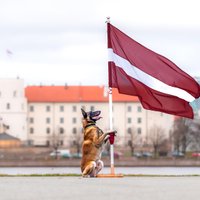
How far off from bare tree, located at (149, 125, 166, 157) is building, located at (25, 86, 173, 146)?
5548 mm

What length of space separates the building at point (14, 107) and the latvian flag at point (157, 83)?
120301 mm

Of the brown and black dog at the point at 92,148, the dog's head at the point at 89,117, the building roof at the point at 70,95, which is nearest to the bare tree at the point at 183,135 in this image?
the building roof at the point at 70,95

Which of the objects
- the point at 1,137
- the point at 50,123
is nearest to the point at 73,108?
the point at 50,123

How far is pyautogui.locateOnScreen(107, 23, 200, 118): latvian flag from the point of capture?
23.0m

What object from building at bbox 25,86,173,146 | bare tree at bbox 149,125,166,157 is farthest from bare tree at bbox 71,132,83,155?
building at bbox 25,86,173,146

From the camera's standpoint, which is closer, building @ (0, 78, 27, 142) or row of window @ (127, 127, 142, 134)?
building @ (0, 78, 27, 142)

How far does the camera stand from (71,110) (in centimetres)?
→ 15438

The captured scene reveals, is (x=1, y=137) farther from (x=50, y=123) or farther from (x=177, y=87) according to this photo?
(x=177, y=87)

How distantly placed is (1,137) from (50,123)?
20.7m

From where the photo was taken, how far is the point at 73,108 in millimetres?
154375
